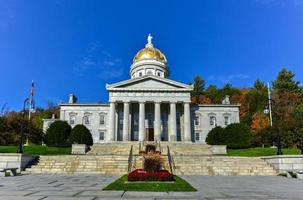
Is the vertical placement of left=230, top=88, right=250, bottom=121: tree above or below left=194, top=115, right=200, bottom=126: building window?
above

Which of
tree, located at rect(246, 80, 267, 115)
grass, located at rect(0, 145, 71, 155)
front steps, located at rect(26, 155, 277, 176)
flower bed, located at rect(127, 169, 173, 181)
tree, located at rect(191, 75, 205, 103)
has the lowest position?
front steps, located at rect(26, 155, 277, 176)

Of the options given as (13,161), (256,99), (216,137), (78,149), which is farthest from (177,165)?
(256,99)

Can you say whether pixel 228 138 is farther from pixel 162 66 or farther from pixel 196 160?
pixel 162 66

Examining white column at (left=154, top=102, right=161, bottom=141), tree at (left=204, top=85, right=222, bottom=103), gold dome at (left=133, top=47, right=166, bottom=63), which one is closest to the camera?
white column at (left=154, top=102, right=161, bottom=141)

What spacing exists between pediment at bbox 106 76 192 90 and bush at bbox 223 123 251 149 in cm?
1171

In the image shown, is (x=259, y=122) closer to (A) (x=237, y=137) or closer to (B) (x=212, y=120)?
(B) (x=212, y=120)

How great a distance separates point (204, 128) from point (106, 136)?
2017cm

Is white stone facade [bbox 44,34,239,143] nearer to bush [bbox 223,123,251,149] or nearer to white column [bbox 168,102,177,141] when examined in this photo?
white column [bbox 168,102,177,141]

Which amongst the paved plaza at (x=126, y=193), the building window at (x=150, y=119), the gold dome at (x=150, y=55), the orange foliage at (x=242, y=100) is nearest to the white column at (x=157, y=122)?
the building window at (x=150, y=119)

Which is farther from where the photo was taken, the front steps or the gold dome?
the gold dome

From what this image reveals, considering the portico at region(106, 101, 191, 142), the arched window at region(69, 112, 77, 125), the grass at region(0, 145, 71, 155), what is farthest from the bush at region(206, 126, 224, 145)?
the arched window at region(69, 112, 77, 125)

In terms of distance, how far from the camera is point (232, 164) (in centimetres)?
2527

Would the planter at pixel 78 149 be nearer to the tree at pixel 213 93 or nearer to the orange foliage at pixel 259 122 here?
the orange foliage at pixel 259 122

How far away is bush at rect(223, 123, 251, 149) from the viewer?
43.0 m
